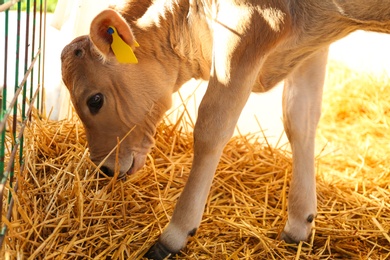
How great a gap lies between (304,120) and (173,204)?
2.63ft

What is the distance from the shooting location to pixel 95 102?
3.11 m

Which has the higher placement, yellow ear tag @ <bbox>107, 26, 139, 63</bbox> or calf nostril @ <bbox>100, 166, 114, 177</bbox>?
yellow ear tag @ <bbox>107, 26, 139, 63</bbox>

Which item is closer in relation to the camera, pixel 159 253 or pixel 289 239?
pixel 159 253

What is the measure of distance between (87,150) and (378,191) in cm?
168

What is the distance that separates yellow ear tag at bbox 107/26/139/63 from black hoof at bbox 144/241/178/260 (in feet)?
2.78

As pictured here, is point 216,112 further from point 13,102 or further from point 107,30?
point 13,102

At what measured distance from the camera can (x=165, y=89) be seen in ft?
10.7

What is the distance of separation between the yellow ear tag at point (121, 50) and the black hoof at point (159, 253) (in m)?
0.85

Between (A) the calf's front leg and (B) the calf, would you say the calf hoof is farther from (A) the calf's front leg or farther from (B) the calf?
(A) the calf's front leg

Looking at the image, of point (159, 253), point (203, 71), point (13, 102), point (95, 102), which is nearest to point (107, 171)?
point (95, 102)

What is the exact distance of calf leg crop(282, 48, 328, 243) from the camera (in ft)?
10.6

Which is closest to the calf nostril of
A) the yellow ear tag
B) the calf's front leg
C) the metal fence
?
the metal fence

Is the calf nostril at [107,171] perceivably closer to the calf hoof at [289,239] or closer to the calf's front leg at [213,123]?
the calf's front leg at [213,123]

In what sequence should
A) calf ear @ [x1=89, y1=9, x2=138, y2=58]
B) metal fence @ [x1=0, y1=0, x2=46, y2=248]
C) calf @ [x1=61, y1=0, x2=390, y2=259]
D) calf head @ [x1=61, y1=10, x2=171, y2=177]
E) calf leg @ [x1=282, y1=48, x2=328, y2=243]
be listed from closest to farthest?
metal fence @ [x1=0, y1=0, x2=46, y2=248] < calf @ [x1=61, y1=0, x2=390, y2=259] < calf ear @ [x1=89, y1=9, x2=138, y2=58] < calf head @ [x1=61, y1=10, x2=171, y2=177] < calf leg @ [x1=282, y1=48, x2=328, y2=243]
